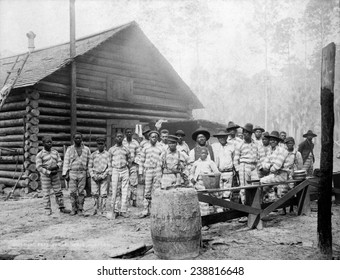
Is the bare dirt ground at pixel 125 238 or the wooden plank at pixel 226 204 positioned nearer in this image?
the bare dirt ground at pixel 125 238

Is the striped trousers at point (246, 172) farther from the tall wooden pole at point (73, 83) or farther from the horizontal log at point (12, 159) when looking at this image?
the horizontal log at point (12, 159)

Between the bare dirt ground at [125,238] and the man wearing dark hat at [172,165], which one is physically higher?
the man wearing dark hat at [172,165]

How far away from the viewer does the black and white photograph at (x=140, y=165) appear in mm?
4793

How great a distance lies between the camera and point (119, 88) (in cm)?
1350

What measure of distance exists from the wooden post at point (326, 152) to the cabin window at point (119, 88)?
9550 millimetres

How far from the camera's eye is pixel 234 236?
575 centimetres

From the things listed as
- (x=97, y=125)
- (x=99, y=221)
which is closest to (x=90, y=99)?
(x=97, y=125)

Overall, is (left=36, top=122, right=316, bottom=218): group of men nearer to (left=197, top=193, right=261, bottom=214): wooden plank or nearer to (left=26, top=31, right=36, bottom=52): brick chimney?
(left=197, top=193, right=261, bottom=214): wooden plank

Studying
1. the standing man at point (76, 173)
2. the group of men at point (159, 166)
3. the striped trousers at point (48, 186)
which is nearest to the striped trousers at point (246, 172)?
the group of men at point (159, 166)

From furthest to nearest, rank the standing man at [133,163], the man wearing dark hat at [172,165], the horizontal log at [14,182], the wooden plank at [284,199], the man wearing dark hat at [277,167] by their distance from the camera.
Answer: the horizontal log at [14,182] < the standing man at [133,163] < the man wearing dark hat at [277,167] < the man wearing dark hat at [172,165] < the wooden plank at [284,199]

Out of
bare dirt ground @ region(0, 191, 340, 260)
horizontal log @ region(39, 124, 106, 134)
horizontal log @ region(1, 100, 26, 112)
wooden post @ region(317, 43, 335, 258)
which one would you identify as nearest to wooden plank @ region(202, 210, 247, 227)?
bare dirt ground @ region(0, 191, 340, 260)

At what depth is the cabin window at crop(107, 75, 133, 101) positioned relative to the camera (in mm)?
13227

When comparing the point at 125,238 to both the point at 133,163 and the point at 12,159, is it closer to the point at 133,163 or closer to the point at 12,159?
the point at 133,163

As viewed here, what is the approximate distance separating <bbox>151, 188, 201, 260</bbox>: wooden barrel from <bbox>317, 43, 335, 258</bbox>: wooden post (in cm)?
182
